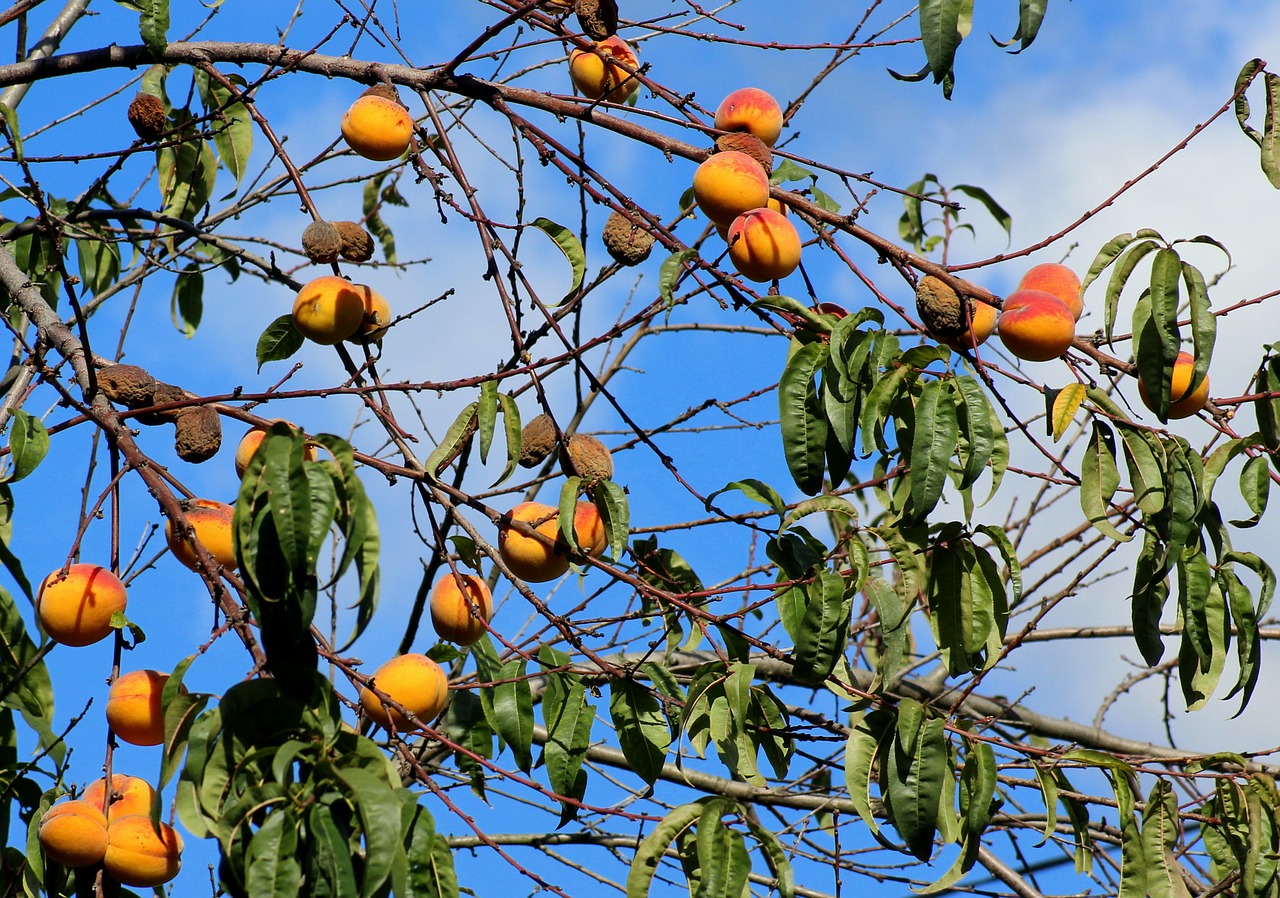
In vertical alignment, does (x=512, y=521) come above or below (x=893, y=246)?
below

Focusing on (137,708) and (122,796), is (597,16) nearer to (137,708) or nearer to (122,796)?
(137,708)

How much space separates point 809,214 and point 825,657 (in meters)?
0.76

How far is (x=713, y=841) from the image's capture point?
180 cm

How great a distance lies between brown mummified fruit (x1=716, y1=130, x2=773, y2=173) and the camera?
85.0 inches

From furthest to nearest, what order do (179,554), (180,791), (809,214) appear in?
(809,214)
(179,554)
(180,791)

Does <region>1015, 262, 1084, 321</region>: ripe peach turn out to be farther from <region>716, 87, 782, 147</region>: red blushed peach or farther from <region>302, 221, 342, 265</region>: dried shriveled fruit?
<region>302, 221, 342, 265</region>: dried shriveled fruit

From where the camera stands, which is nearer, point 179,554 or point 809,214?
point 179,554

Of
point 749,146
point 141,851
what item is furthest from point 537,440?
point 141,851

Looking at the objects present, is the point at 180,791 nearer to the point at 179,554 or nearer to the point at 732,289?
the point at 179,554

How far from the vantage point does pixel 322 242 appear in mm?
2148

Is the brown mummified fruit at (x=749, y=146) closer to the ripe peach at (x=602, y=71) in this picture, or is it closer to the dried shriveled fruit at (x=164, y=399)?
the ripe peach at (x=602, y=71)

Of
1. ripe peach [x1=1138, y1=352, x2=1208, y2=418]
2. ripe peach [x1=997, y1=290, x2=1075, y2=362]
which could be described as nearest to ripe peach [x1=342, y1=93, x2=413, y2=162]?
ripe peach [x1=997, y1=290, x2=1075, y2=362]

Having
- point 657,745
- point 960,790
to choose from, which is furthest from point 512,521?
point 960,790

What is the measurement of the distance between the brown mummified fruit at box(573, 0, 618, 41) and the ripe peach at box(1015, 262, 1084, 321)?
0.91m
